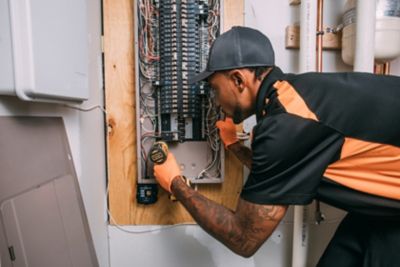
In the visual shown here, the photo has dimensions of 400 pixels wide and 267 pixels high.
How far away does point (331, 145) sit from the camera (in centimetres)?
76

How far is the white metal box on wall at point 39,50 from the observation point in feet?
1.97

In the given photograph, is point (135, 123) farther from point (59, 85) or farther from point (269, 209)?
point (269, 209)

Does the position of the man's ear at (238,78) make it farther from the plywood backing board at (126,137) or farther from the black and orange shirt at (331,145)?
the plywood backing board at (126,137)

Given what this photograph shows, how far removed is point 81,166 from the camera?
1033 mm

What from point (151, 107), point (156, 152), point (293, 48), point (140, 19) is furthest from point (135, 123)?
point (293, 48)

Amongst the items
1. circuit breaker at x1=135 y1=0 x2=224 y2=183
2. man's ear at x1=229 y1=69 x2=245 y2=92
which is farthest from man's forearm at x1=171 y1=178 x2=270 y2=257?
→ man's ear at x1=229 y1=69 x2=245 y2=92

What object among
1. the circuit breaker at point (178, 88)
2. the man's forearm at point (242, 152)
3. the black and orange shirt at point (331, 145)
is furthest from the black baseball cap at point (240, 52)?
the man's forearm at point (242, 152)

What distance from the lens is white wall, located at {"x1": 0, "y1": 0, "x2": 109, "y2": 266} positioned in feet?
3.28

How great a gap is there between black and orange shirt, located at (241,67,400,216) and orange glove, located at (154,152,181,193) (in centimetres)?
33

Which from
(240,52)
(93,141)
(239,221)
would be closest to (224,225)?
(239,221)

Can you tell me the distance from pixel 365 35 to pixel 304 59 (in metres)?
0.22

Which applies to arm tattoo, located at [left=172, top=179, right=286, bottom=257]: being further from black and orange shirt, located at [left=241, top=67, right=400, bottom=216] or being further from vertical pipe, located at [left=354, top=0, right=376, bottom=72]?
vertical pipe, located at [left=354, top=0, right=376, bottom=72]

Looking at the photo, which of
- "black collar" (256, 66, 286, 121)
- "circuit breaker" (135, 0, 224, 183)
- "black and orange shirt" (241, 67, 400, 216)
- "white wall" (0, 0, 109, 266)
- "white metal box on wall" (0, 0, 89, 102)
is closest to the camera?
"white metal box on wall" (0, 0, 89, 102)

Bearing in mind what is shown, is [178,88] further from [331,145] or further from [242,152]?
[331,145]
